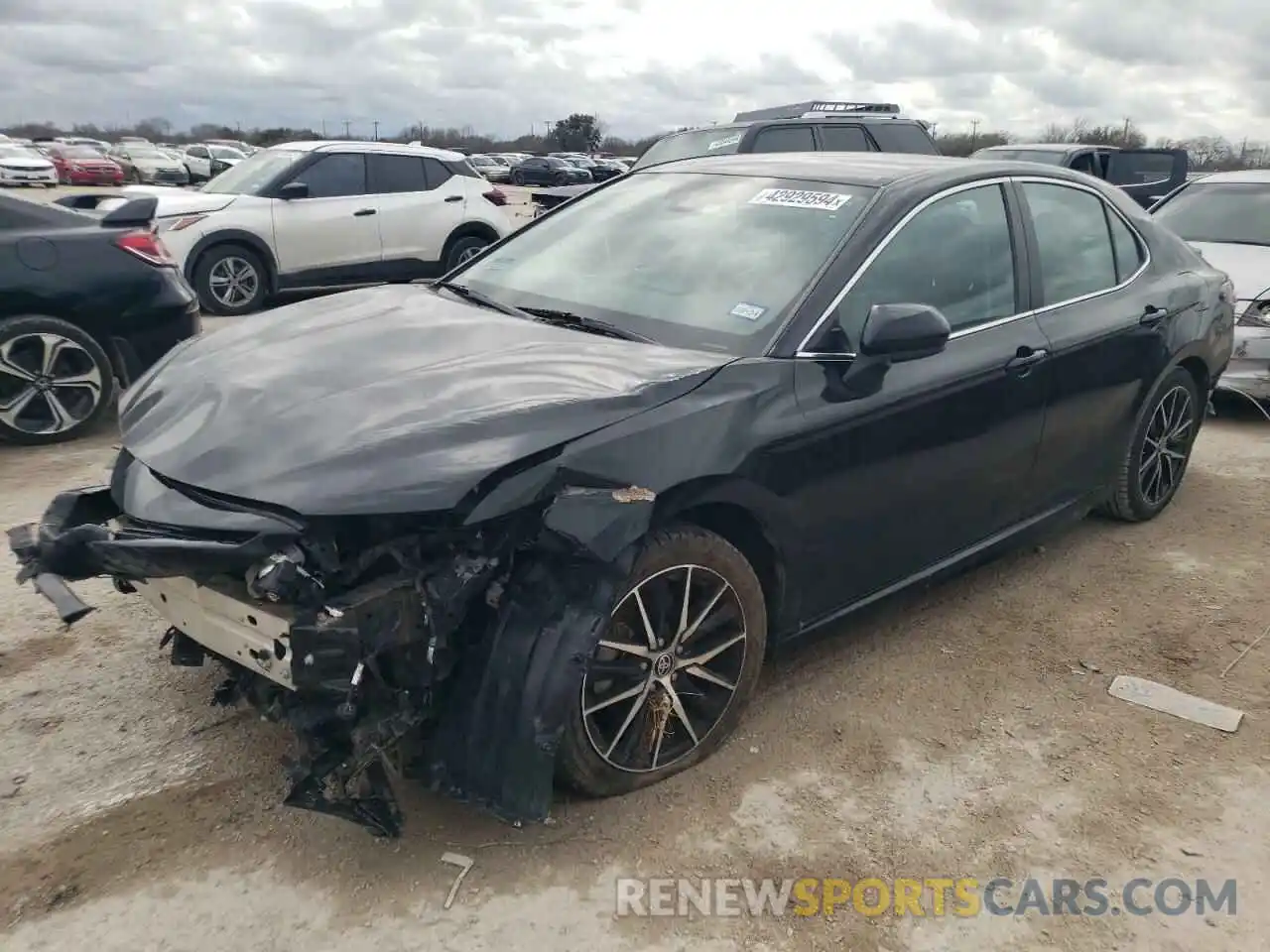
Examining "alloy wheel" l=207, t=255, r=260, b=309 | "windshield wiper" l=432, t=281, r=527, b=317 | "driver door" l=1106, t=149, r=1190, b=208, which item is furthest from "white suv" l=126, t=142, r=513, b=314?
"driver door" l=1106, t=149, r=1190, b=208

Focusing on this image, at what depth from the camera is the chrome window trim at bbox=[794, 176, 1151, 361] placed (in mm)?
3215

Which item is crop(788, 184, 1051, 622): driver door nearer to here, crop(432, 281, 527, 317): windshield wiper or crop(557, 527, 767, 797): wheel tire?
crop(557, 527, 767, 797): wheel tire

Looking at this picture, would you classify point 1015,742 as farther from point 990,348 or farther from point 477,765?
point 477,765

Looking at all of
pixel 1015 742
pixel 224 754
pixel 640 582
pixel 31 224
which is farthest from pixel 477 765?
pixel 31 224

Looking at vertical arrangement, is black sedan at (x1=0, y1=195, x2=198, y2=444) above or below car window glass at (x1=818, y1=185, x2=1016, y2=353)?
below

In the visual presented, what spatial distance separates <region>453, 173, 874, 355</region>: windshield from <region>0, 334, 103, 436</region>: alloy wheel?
120 inches

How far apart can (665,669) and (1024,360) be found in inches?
73.9

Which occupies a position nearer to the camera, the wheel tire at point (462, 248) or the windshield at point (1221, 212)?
the windshield at point (1221, 212)

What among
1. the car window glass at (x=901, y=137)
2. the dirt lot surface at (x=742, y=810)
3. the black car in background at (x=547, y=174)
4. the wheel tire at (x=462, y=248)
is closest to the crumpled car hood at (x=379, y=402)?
the dirt lot surface at (x=742, y=810)

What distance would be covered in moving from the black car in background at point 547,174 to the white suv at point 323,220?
102 feet

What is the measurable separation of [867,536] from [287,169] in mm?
8875

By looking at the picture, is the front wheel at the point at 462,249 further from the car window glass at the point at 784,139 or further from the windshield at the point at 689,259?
the windshield at the point at 689,259

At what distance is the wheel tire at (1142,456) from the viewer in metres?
4.77

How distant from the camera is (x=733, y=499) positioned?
2922mm
